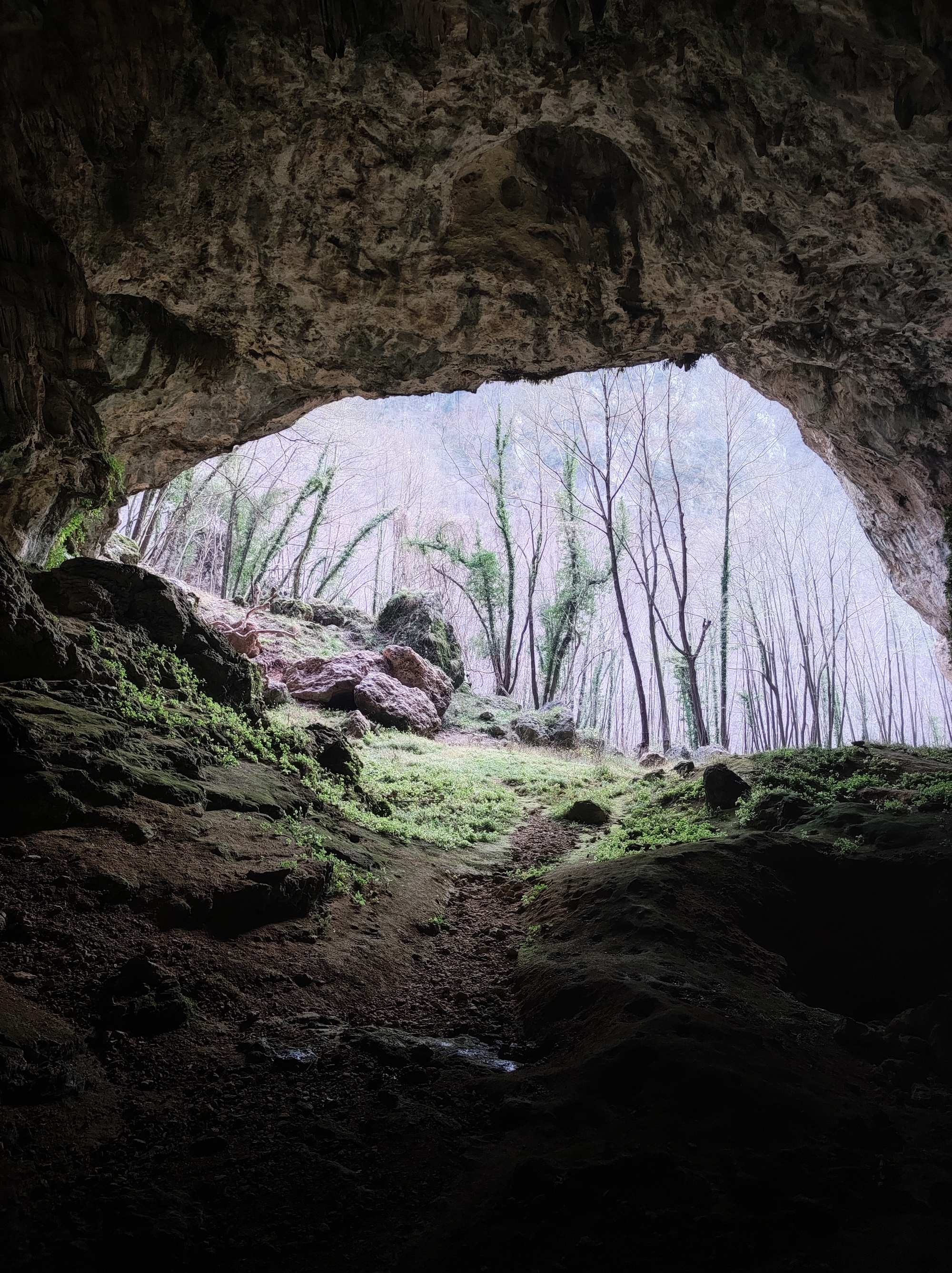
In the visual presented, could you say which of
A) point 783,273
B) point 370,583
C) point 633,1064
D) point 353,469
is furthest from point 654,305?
point 370,583

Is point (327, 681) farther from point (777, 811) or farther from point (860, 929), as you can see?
point (860, 929)

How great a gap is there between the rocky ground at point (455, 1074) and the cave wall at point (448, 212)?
419cm

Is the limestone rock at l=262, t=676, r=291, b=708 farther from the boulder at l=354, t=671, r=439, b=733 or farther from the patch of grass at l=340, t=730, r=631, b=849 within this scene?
the patch of grass at l=340, t=730, r=631, b=849

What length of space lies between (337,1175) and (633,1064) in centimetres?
126

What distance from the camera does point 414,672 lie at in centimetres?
1603

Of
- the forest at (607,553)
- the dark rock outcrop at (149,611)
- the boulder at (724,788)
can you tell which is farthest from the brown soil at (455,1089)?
the forest at (607,553)

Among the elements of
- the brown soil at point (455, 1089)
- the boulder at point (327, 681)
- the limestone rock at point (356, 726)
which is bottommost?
the brown soil at point (455, 1089)

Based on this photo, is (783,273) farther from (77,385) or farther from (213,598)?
(213,598)

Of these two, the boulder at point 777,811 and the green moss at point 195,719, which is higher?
the green moss at point 195,719

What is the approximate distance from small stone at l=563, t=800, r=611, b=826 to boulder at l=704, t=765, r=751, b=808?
4.84ft

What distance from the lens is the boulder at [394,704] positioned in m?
13.8

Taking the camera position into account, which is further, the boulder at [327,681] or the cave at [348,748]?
the boulder at [327,681]

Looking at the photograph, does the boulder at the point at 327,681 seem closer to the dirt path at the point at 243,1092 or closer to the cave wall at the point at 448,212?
the cave wall at the point at 448,212

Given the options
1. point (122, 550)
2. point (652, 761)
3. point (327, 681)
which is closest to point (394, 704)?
point (327, 681)
